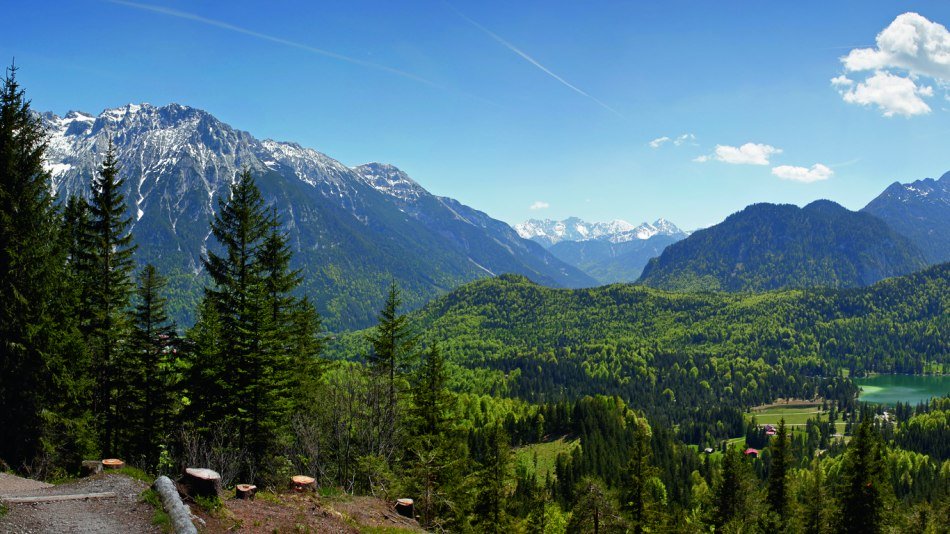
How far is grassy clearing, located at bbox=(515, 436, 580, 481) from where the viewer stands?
4571 inches

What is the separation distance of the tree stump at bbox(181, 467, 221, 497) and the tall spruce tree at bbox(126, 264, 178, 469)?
23.1m

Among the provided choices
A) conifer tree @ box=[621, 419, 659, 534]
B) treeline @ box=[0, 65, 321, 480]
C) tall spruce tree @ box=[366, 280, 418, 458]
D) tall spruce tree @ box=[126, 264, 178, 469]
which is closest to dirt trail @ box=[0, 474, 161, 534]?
treeline @ box=[0, 65, 321, 480]

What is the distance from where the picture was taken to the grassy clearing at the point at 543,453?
11611cm

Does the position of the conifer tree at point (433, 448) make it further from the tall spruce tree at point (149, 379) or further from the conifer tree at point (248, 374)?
the tall spruce tree at point (149, 379)

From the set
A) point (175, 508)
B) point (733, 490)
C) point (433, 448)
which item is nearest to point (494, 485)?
point (433, 448)

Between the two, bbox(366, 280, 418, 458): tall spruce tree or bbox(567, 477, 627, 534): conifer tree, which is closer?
bbox(366, 280, 418, 458): tall spruce tree

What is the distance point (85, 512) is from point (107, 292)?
2348 cm

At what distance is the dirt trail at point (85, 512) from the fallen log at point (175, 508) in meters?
0.51

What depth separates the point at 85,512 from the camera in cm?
1784

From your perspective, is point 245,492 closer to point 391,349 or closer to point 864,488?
point 391,349

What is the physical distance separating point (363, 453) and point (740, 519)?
41.6 m

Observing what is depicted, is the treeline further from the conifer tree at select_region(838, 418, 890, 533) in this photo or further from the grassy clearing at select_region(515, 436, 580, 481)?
the grassy clearing at select_region(515, 436, 580, 481)

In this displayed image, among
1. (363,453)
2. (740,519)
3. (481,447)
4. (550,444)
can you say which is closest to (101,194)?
(363,453)

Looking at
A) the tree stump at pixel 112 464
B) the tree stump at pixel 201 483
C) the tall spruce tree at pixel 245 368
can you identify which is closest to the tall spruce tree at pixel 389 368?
the tall spruce tree at pixel 245 368
